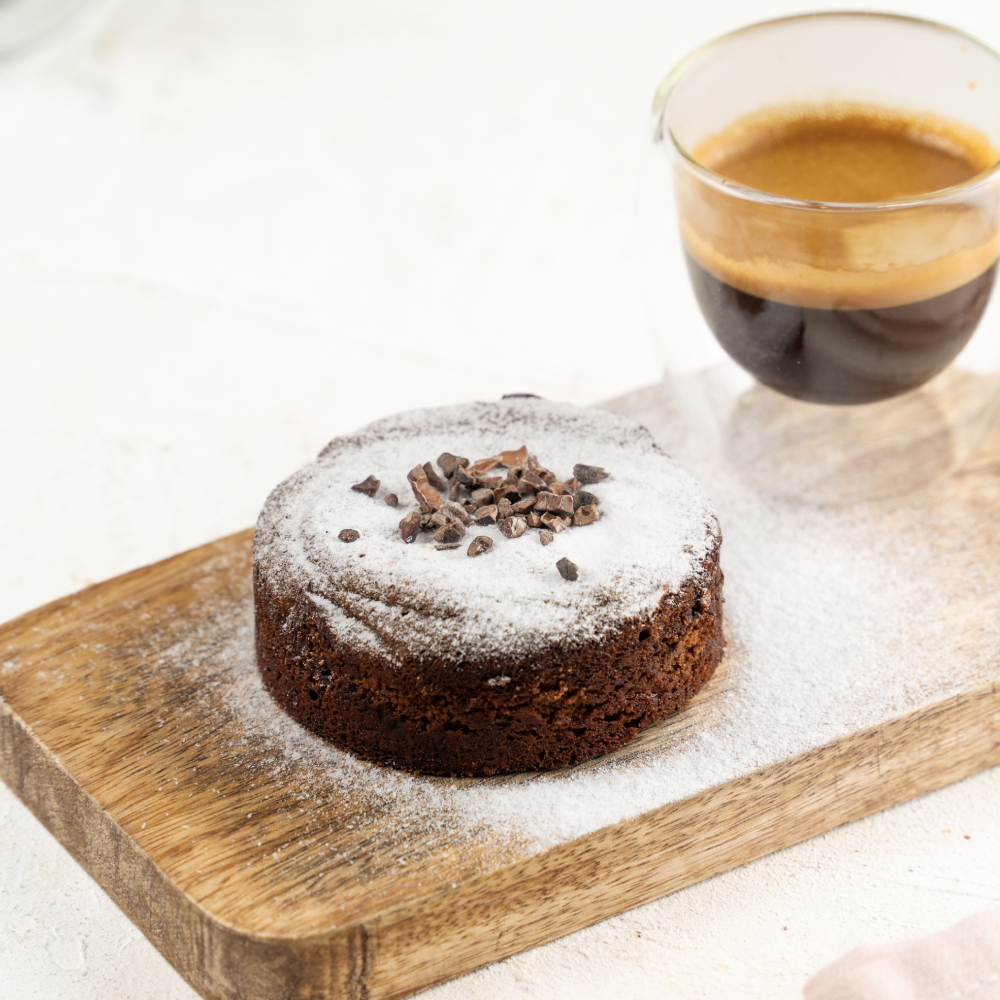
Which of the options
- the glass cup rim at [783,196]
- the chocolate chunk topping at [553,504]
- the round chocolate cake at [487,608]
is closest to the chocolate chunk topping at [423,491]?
the round chocolate cake at [487,608]

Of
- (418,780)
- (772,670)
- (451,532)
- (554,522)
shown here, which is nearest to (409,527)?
(451,532)

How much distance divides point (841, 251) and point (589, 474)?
17.0 inches

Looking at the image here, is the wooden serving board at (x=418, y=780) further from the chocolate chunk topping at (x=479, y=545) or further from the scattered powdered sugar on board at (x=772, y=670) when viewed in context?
the chocolate chunk topping at (x=479, y=545)

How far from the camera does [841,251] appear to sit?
1561 mm

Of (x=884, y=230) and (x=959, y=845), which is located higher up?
(x=884, y=230)

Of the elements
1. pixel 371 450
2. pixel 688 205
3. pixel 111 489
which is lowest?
pixel 111 489

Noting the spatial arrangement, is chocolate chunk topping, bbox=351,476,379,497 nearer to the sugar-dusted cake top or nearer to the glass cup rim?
the sugar-dusted cake top

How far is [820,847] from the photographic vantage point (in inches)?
55.6

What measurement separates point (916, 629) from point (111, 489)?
49.3 inches

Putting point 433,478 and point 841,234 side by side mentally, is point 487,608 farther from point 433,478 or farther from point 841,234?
point 841,234

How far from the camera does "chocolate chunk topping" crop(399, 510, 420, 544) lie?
4.48ft

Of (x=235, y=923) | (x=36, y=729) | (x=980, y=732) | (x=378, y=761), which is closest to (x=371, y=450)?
(x=378, y=761)

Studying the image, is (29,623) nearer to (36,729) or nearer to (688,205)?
(36,729)

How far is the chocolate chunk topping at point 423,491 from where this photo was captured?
1395 millimetres
